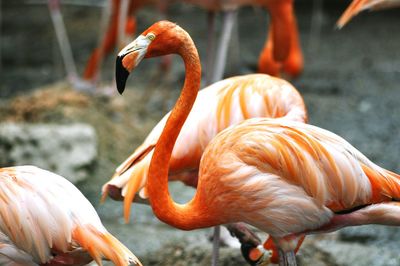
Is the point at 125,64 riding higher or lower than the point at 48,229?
higher

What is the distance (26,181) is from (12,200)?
0.11m

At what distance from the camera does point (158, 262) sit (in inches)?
159

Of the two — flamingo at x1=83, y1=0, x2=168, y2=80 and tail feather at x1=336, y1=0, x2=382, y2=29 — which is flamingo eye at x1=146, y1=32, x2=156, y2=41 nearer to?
tail feather at x1=336, y1=0, x2=382, y2=29

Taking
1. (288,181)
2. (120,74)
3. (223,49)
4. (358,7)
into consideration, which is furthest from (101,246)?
(223,49)

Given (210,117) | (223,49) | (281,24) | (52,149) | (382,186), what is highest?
(281,24)

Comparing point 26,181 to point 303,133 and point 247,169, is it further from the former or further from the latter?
point 303,133

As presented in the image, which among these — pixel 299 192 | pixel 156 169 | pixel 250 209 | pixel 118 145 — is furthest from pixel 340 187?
pixel 118 145

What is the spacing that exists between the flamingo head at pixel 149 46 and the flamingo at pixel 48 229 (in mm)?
477

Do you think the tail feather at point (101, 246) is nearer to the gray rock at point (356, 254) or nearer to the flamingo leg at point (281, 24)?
the gray rock at point (356, 254)

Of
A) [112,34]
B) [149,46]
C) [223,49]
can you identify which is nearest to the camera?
[149,46]

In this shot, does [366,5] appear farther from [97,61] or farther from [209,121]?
[97,61]

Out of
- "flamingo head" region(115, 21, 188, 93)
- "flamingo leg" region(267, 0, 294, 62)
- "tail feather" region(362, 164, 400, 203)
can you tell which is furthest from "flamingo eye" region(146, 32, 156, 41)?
"flamingo leg" region(267, 0, 294, 62)

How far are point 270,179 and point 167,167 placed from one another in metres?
0.40

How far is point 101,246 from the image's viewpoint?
9.30 feet
